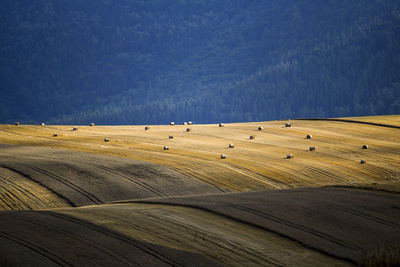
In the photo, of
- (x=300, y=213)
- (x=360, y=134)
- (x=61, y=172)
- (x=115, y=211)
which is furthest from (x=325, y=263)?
(x=360, y=134)

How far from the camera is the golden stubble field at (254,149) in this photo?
3262cm

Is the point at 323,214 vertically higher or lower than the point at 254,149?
lower

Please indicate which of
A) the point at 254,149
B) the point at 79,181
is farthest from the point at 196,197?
the point at 254,149

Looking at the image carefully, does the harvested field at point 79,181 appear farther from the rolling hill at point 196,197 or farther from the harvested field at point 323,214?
the harvested field at point 323,214

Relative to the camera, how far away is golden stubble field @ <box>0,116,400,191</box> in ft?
107

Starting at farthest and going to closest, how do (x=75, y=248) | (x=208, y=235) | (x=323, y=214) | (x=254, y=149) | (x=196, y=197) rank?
(x=254, y=149), (x=196, y=197), (x=323, y=214), (x=208, y=235), (x=75, y=248)

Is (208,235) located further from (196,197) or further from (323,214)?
(196,197)

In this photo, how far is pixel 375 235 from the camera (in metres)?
16.4

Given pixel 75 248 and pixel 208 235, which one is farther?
pixel 208 235

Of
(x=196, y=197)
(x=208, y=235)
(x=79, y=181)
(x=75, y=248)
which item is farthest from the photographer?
(x=79, y=181)

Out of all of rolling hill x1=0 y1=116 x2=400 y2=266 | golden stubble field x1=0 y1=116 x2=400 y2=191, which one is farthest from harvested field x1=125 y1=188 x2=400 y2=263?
golden stubble field x1=0 y1=116 x2=400 y2=191

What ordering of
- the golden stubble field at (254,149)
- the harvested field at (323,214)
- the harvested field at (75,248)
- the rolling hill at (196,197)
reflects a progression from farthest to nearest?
1. the golden stubble field at (254,149)
2. the harvested field at (323,214)
3. the rolling hill at (196,197)
4. the harvested field at (75,248)

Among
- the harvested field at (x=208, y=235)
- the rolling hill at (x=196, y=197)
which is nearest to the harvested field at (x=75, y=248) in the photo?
the rolling hill at (x=196, y=197)

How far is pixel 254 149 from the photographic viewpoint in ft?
138
